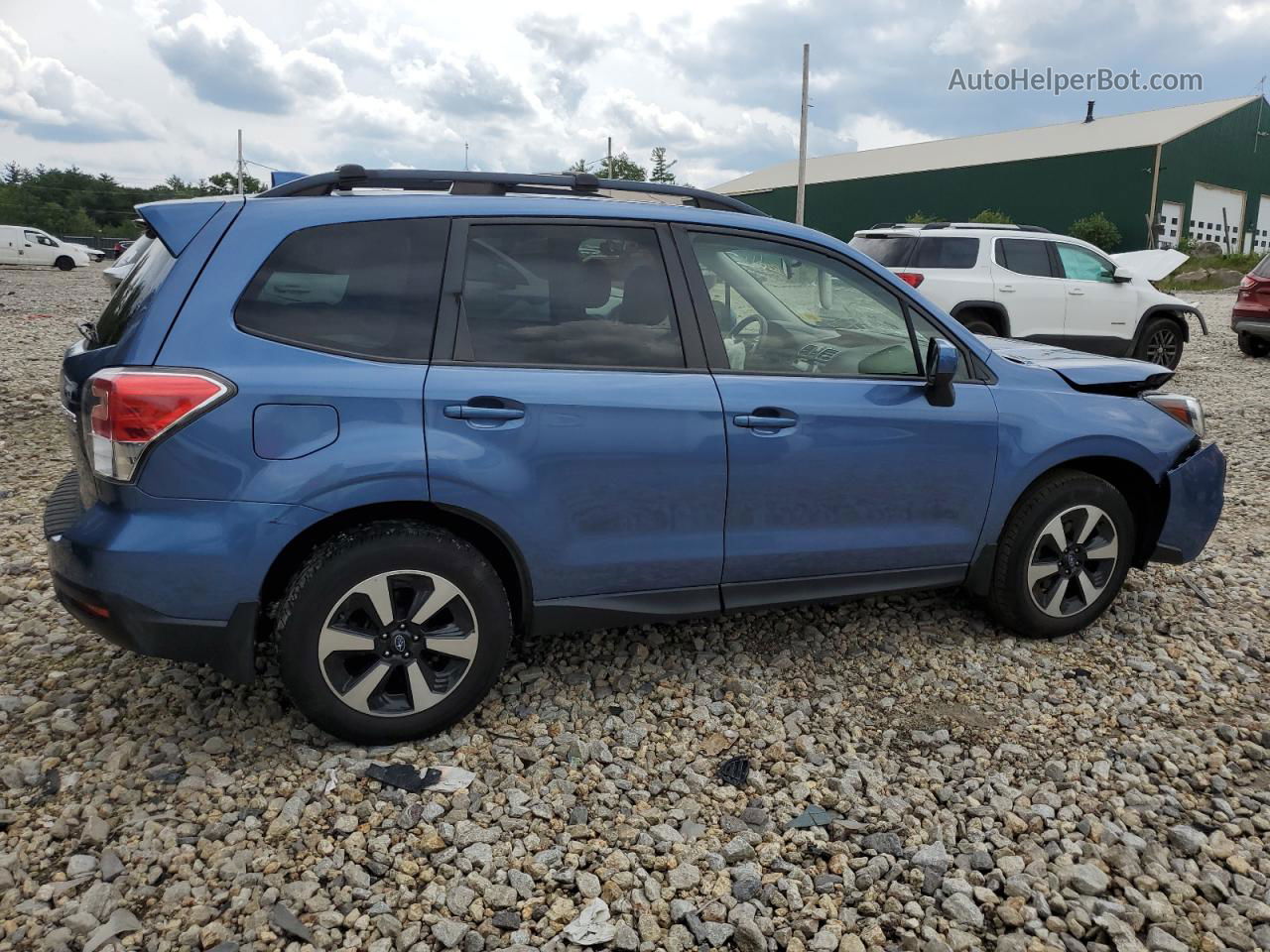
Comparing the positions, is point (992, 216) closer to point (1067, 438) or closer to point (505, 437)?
point (1067, 438)

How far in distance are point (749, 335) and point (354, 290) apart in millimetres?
1396

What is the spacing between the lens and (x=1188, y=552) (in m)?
4.10

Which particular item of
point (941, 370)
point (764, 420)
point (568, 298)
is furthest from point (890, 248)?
point (568, 298)

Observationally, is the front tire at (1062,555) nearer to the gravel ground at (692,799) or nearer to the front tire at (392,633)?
the gravel ground at (692,799)

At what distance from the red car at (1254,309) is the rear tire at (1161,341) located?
212cm

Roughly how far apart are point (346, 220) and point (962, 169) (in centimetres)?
4221

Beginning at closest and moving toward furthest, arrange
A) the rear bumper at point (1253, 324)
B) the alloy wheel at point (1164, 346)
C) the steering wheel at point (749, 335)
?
the steering wheel at point (749, 335) < the alloy wheel at point (1164, 346) < the rear bumper at point (1253, 324)

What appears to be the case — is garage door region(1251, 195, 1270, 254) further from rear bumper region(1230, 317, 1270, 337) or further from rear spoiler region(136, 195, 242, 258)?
rear spoiler region(136, 195, 242, 258)

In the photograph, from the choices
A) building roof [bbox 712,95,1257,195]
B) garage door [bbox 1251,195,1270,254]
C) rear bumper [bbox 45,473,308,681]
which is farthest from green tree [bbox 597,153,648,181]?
rear bumper [bbox 45,473,308,681]

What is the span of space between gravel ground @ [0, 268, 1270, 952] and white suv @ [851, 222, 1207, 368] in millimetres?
6610

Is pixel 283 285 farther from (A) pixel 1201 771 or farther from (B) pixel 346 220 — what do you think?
(A) pixel 1201 771

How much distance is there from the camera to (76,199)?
239 feet

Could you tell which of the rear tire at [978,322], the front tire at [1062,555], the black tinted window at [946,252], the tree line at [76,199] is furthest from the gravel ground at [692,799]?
the tree line at [76,199]

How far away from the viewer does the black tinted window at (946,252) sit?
34.0ft
